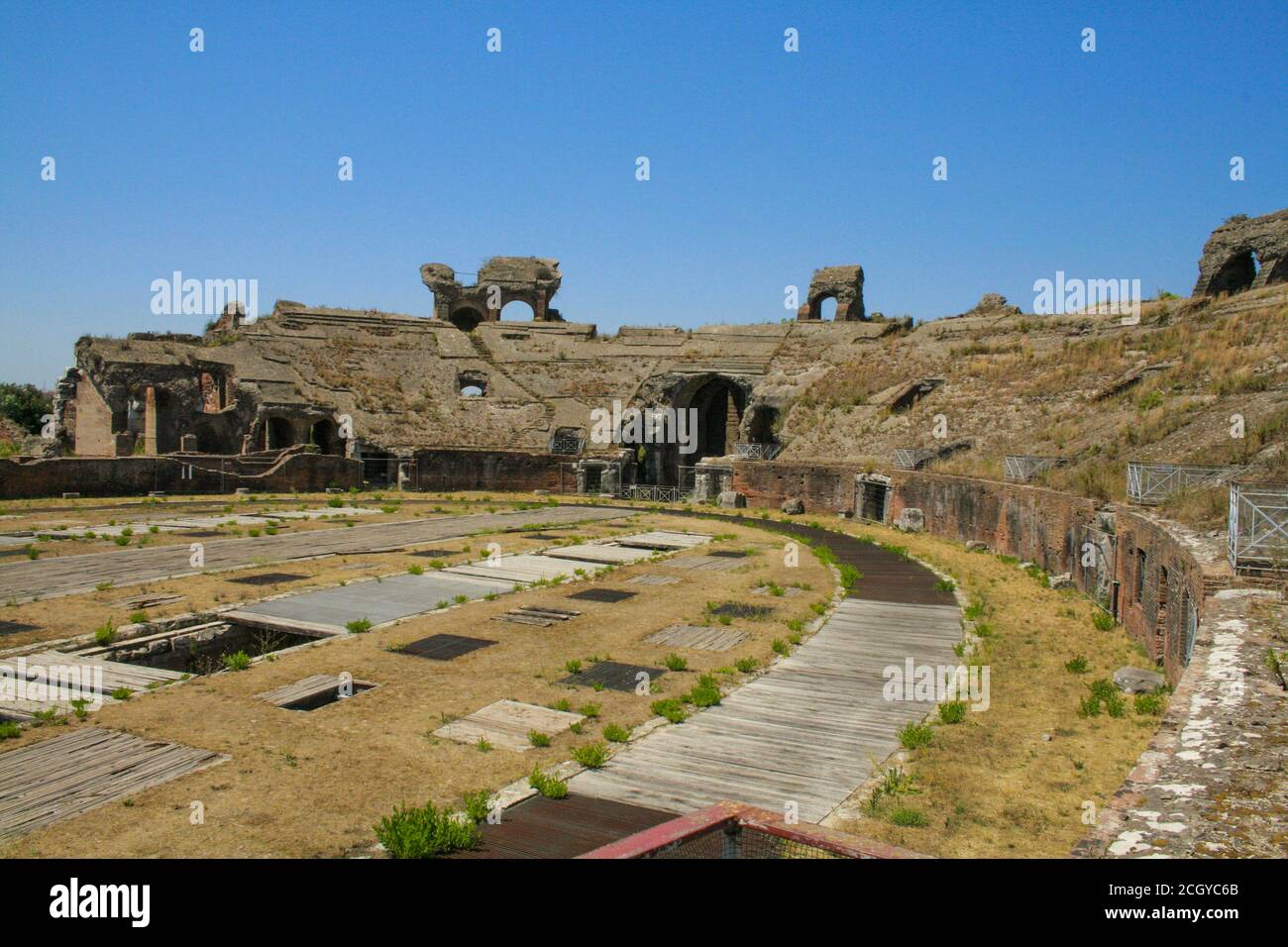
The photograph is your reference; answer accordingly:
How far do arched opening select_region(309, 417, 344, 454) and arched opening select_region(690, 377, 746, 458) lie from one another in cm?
1622

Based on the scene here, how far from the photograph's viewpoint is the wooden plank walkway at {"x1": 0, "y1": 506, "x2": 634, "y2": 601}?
14684mm

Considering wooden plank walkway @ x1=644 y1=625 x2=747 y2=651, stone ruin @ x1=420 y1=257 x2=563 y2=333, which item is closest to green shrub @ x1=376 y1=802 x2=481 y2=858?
wooden plank walkway @ x1=644 y1=625 x2=747 y2=651

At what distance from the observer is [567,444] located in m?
39.6

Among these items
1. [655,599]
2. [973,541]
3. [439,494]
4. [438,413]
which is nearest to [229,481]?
[439,494]

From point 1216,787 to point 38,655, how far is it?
449 inches

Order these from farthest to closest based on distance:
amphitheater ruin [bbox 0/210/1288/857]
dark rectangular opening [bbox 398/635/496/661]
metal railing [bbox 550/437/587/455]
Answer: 1. metal railing [bbox 550/437/587/455]
2. dark rectangular opening [bbox 398/635/496/661]
3. amphitheater ruin [bbox 0/210/1288/857]

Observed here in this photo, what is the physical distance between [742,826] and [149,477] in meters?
30.5

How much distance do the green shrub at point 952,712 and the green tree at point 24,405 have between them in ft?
187

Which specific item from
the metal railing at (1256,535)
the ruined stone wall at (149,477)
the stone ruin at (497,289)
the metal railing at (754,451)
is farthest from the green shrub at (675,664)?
the stone ruin at (497,289)

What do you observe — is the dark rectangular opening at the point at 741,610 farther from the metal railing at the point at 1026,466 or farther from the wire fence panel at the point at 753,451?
the wire fence panel at the point at 753,451

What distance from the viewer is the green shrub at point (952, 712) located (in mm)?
8766

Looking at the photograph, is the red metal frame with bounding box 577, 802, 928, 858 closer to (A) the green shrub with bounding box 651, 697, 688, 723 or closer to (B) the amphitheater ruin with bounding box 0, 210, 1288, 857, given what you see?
(B) the amphitheater ruin with bounding box 0, 210, 1288, 857

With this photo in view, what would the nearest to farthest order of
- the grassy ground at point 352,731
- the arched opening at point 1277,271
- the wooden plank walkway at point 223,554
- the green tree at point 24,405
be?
the grassy ground at point 352,731, the wooden plank walkway at point 223,554, the arched opening at point 1277,271, the green tree at point 24,405

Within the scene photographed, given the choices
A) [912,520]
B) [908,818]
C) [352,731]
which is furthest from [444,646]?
[912,520]
